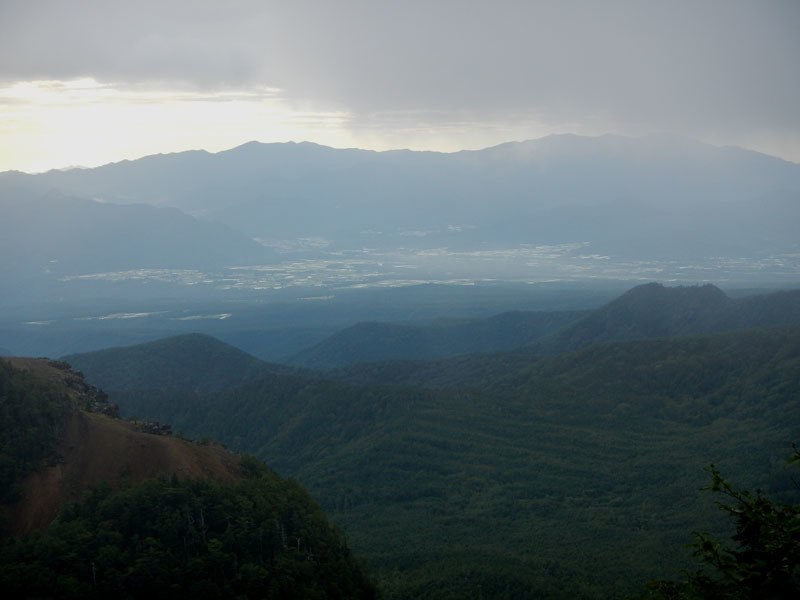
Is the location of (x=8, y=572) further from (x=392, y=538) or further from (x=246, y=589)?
(x=392, y=538)

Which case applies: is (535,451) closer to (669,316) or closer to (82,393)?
(82,393)

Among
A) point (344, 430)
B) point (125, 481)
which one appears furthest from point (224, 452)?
point (344, 430)

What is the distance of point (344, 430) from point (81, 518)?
176ft

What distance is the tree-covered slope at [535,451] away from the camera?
5047cm

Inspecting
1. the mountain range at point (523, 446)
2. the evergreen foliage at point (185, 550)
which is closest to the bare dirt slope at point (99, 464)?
the evergreen foliage at point (185, 550)

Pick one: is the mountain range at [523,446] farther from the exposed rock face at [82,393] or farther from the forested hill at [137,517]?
the exposed rock face at [82,393]

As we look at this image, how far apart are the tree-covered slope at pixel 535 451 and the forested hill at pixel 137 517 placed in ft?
31.2

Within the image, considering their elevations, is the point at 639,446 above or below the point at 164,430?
below

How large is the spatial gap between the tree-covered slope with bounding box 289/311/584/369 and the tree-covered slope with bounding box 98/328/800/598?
49453 millimetres

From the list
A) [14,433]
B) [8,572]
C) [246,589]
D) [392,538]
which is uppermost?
[14,433]

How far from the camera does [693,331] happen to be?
137375 millimetres

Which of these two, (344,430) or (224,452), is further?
(344,430)

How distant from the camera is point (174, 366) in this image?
12988 cm

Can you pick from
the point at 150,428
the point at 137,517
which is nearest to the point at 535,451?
the point at 150,428
